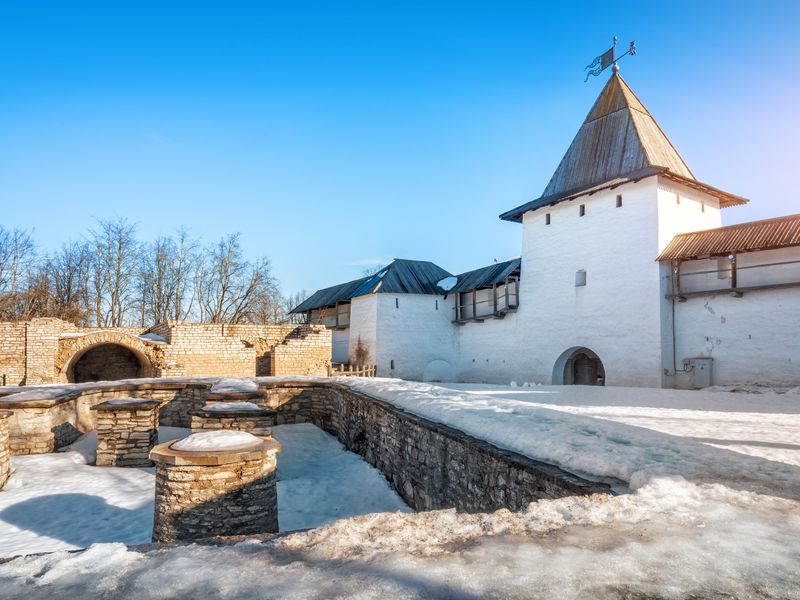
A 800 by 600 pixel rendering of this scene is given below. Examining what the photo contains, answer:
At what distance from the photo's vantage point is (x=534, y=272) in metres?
18.5

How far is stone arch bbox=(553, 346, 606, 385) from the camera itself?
17.2 meters

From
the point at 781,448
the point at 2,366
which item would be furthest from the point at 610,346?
the point at 2,366

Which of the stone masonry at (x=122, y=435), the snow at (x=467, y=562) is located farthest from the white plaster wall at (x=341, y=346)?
the snow at (x=467, y=562)

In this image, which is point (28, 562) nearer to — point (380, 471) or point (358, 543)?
point (358, 543)

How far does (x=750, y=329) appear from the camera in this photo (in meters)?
12.9

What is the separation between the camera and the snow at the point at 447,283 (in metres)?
23.4

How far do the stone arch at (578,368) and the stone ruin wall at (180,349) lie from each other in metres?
8.28

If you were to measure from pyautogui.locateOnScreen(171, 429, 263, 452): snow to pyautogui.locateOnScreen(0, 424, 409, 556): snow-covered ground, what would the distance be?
1333 millimetres

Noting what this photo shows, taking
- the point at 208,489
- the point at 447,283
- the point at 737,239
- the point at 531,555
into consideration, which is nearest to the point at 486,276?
the point at 447,283

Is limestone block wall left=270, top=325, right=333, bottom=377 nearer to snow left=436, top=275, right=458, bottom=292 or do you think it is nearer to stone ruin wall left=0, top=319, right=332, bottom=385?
stone ruin wall left=0, top=319, right=332, bottom=385

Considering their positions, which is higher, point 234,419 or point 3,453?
point 234,419

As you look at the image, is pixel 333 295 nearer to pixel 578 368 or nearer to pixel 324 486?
pixel 578 368

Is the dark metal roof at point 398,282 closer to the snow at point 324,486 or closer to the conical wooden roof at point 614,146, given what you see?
the conical wooden roof at point 614,146

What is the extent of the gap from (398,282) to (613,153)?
401 inches
